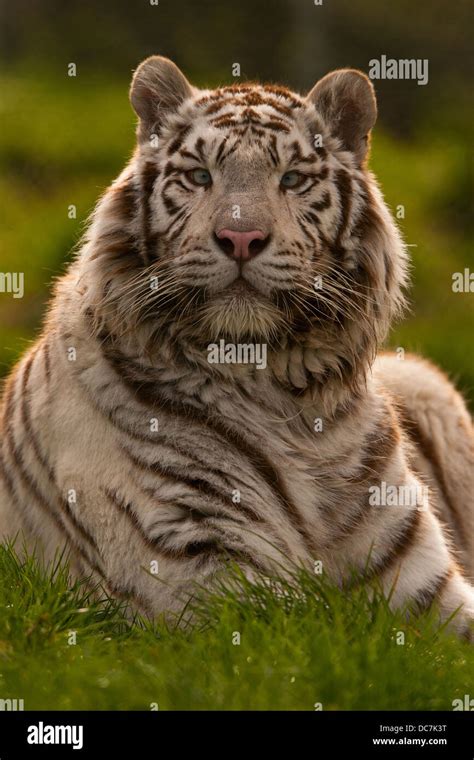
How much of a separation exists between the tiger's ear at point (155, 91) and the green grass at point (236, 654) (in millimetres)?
1634

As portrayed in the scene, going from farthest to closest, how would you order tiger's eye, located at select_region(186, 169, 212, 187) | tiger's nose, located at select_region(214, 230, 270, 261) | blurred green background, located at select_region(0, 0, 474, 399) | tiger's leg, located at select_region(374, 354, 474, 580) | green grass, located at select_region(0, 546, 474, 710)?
blurred green background, located at select_region(0, 0, 474, 399) < tiger's leg, located at select_region(374, 354, 474, 580) < tiger's eye, located at select_region(186, 169, 212, 187) < tiger's nose, located at select_region(214, 230, 270, 261) < green grass, located at select_region(0, 546, 474, 710)

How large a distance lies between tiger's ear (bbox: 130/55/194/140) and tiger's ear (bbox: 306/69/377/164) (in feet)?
1.51

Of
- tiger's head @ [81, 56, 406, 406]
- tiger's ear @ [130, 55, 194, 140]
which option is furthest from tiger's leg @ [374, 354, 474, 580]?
tiger's ear @ [130, 55, 194, 140]

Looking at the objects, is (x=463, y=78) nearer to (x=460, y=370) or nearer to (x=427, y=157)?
(x=427, y=157)

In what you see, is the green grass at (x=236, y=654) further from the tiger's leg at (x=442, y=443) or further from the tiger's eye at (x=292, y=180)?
the tiger's leg at (x=442, y=443)

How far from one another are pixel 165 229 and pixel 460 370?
14.6 ft

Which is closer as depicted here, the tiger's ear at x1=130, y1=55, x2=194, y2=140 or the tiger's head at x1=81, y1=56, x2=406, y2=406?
the tiger's head at x1=81, y1=56, x2=406, y2=406

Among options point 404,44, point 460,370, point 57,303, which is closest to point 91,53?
point 404,44

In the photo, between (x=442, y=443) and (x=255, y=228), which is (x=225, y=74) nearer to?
(x=442, y=443)

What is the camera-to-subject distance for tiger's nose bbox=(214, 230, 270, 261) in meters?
4.12

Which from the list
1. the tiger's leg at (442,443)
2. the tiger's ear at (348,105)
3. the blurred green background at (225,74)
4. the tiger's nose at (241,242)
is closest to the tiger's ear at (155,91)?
the tiger's ear at (348,105)

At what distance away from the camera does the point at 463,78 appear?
13.3 m

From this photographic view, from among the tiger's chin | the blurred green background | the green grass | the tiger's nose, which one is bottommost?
the green grass

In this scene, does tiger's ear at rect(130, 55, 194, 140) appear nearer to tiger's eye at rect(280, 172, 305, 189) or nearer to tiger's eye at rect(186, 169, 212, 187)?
tiger's eye at rect(186, 169, 212, 187)
